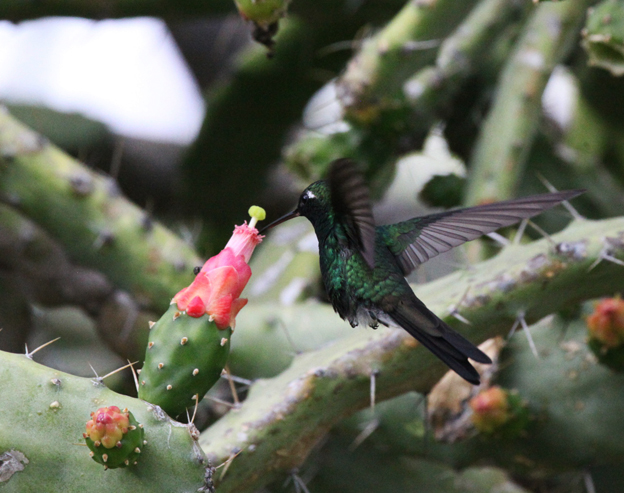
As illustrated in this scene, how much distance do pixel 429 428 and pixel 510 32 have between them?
4.34 feet

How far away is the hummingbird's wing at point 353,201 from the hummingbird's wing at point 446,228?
0.83 feet

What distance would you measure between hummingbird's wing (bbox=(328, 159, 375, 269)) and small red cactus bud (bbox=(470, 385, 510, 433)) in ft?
2.21

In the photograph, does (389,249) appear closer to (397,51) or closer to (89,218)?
(397,51)

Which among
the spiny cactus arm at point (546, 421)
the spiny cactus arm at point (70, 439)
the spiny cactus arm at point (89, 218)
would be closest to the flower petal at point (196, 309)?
the spiny cactus arm at point (70, 439)

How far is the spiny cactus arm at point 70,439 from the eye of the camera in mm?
826

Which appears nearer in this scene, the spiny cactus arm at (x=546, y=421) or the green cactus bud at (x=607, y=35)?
the green cactus bud at (x=607, y=35)

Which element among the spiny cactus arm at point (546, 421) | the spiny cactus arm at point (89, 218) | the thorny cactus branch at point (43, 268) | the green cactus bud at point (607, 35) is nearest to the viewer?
the green cactus bud at point (607, 35)

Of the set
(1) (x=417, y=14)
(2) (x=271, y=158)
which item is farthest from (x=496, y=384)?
(2) (x=271, y=158)

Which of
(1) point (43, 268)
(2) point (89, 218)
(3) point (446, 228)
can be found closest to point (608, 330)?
(3) point (446, 228)

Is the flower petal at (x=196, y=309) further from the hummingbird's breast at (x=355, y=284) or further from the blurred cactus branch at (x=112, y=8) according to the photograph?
the blurred cactus branch at (x=112, y=8)

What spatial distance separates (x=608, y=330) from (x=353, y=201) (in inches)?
33.4

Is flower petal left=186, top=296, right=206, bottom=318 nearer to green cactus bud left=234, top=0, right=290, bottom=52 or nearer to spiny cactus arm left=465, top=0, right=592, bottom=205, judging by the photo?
green cactus bud left=234, top=0, right=290, bottom=52

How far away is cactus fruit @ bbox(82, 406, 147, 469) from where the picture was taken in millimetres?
784

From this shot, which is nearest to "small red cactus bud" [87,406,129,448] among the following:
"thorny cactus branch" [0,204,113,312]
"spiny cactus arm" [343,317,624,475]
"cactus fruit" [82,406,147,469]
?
"cactus fruit" [82,406,147,469]
